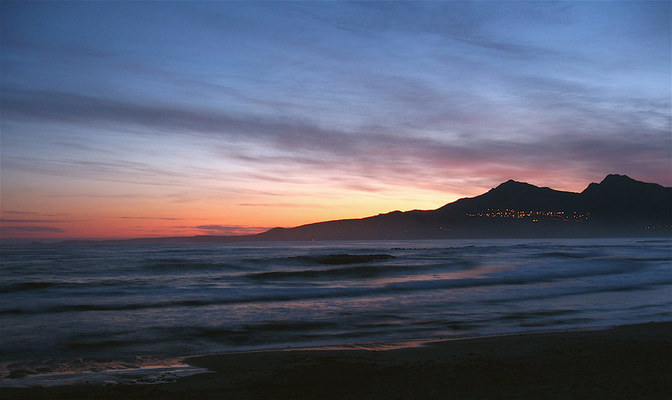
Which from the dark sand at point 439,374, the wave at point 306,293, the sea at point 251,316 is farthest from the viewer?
Result: the wave at point 306,293

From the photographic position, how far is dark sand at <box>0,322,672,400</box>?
646cm

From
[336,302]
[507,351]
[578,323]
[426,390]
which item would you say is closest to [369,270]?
[336,302]

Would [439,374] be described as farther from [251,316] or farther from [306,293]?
[306,293]

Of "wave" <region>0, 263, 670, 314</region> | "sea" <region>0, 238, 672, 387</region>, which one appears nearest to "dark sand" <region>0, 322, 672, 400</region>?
"sea" <region>0, 238, 672, 387</region>

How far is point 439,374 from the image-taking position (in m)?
7.29

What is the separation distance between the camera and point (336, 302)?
17.0 meters

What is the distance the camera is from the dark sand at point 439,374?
6.46m

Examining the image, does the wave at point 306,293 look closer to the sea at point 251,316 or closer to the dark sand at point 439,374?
the sea at point 251,316

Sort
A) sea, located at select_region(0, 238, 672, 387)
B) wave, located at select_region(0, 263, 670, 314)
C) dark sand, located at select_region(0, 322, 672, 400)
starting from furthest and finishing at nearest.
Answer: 1. wave, located at select_region(0, 263, 670, 314)
2. sea, located at select_region(0, 238, 672, 387)
3. dark sand, located at select_region(0, 322, 672, 400)

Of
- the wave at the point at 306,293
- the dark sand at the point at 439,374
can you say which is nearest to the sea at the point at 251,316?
the wave at the point at 306,293

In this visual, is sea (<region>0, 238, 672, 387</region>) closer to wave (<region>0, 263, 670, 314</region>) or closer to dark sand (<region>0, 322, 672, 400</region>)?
wave (<region>0, 263, 670, 314</region>)

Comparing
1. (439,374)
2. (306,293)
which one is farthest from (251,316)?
(439,374)

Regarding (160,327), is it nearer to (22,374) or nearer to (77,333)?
(77,333)

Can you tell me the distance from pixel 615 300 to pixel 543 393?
474 inches
